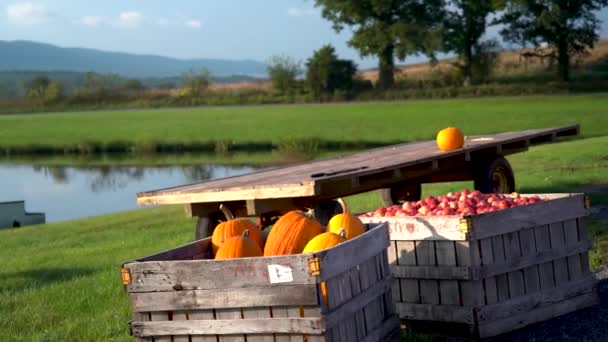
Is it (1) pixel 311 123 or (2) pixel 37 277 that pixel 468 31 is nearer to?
(1) pixel 311 123

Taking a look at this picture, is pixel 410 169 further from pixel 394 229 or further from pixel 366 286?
pixel 366 286

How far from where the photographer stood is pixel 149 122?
66812mm

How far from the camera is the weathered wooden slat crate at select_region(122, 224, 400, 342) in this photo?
630 centimetres

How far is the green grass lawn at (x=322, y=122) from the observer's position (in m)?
48.3

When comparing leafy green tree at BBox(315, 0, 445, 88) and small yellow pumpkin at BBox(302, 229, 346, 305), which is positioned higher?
leafy green tree at BBox(315, 0, 445, 88)

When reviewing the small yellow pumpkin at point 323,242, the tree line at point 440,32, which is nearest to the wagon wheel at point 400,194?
the small yellow pumpkin at point 323,242

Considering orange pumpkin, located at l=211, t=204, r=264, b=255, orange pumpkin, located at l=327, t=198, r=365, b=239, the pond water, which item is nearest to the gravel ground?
orange pumpkin, located at l=327, t=198, r=365, b=239

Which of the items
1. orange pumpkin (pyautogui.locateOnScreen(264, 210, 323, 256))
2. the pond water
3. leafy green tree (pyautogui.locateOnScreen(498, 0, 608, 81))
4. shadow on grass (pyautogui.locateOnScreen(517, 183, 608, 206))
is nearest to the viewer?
orange pumpkin (pyautogui.locateOnScreen(264, 210, 323, 256))

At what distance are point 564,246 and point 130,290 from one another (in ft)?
12.3

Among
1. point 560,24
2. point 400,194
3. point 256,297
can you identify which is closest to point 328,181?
point 256,297

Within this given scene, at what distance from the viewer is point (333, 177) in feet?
33.4

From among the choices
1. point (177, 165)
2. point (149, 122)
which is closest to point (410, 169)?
→ point (177, 165)

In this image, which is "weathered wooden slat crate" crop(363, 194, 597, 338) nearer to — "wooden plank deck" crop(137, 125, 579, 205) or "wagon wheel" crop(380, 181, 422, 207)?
"wooden plank deck" crop(137, 125, 579, 205)

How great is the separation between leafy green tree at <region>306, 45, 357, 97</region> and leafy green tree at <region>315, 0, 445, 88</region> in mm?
2889
